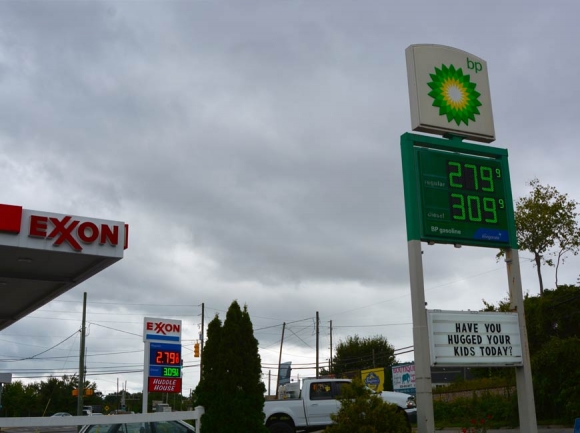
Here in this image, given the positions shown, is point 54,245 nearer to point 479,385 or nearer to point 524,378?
point 524,378

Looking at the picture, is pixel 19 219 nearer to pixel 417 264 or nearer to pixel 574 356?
pixel 417 264

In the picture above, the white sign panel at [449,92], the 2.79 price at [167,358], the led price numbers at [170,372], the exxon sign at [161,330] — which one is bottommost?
the led price numbers at [170,372]

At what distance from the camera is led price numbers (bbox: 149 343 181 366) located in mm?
20391

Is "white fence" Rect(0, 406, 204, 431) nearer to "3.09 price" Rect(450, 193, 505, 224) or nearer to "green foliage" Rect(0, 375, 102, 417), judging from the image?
"3.09 price" Rect(450, 193, 505, 224)

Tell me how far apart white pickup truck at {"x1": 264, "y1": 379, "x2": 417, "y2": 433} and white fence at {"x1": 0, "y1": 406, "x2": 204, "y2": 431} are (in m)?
7.71

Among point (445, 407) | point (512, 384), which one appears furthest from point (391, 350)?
point (512, 384)

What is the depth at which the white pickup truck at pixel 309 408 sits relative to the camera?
18.4 meters

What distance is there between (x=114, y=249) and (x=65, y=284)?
430 centimetres

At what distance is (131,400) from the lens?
10750 centimetres

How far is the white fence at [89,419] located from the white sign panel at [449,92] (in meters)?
6.87

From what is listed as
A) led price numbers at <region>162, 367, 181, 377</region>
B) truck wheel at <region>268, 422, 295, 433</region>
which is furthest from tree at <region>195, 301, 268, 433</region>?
led price numbers at <region>162, 367, 181, 377</region>

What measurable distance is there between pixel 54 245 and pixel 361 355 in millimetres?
70836

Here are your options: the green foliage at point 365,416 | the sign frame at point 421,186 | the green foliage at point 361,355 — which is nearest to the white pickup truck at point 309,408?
the green foliage at point 365,416

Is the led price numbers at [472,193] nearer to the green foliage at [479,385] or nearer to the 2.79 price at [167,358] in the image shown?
the 2.79 price at [167,358]
